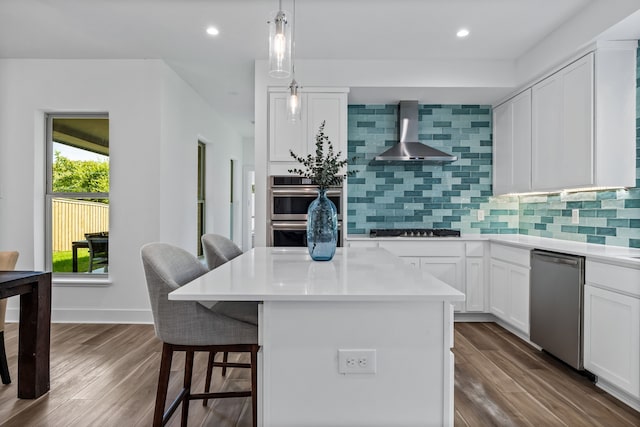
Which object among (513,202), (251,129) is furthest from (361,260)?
(251,129)

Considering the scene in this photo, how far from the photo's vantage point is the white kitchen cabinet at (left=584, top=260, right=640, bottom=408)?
231 cm

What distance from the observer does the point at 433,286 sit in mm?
1535

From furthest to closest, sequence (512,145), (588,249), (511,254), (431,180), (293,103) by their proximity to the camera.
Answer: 1. (431,180)
2. (512,145)
3. (511,254)
4. (588,249)
5. (293,103)

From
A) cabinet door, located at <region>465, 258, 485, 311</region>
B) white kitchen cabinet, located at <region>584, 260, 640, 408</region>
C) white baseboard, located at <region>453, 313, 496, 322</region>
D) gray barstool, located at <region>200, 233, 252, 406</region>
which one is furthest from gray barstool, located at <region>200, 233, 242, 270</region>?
white baseboard, located at <region>453, 313, 496, 322</region>

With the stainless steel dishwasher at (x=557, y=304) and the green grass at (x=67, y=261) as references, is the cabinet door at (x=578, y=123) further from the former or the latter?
the green grass at (x=67, y=261)

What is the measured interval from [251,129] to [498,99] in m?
4.89

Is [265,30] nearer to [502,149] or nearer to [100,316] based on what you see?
[502,149]

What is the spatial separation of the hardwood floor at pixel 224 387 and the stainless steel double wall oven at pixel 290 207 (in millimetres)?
1421

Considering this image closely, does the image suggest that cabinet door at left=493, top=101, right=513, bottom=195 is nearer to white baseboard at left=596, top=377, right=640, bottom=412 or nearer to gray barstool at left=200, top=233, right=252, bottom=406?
white baseboard at left=596, top=377, right=640, bottom=412

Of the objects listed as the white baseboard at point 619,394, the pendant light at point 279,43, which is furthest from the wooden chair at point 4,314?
the white baseboard at point 619,394

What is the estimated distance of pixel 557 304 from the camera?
298 centimetres

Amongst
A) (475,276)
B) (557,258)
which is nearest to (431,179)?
(475,276)

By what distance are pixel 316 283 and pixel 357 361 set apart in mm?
320

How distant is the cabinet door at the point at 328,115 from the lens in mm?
4203
